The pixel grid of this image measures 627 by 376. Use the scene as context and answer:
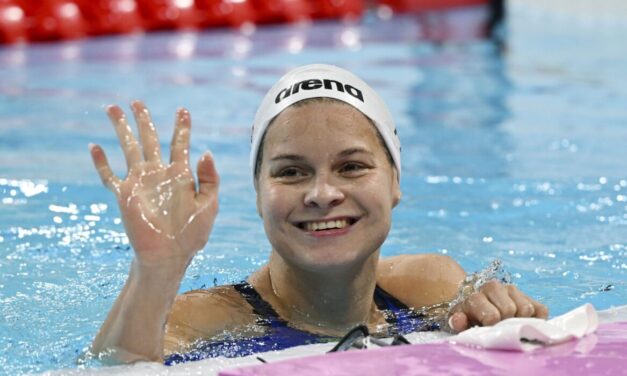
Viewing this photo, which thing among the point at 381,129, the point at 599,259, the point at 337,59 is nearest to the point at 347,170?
the point at 381,129

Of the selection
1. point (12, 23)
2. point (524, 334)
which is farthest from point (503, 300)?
point (12, 23)

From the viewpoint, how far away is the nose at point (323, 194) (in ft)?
9.66

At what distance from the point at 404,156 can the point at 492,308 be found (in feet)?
13.1

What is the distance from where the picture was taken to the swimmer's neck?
10.5 feet

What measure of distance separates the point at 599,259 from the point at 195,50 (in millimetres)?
7926

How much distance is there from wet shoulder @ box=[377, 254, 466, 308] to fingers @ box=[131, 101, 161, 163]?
3.99ft

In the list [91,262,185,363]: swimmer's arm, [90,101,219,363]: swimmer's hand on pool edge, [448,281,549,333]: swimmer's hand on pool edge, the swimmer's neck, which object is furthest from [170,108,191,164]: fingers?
[448,281,549,333]: swimmer's hand on pool edge

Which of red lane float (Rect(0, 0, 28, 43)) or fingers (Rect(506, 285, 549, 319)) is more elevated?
red lane float (Rect(0, 0, 28, 43))

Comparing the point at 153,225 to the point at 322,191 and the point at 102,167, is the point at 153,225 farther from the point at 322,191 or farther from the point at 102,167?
the point at 322,191

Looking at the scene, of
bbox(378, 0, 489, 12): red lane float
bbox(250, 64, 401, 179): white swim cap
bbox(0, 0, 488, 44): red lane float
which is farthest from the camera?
bbox(378, 0, 489, 12): red lane float

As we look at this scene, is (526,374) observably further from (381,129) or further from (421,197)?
(421,197)

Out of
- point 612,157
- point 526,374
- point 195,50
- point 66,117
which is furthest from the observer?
point 195,50

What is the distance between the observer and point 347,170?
3.06 m

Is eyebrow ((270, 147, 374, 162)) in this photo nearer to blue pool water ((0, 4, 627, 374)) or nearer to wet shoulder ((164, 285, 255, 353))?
wet shoulder ((164, 285, 255, 353))
